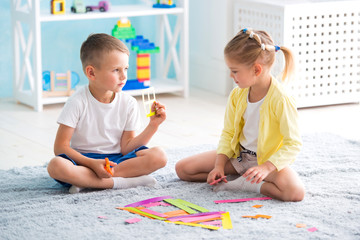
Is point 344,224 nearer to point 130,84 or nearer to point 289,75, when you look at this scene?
point 289,75

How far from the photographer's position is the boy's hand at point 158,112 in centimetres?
190

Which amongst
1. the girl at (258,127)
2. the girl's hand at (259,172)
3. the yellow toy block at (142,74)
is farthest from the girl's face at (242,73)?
the yellow toy block at (142,74)

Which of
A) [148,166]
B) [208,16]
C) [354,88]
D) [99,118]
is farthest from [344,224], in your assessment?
[208,16]

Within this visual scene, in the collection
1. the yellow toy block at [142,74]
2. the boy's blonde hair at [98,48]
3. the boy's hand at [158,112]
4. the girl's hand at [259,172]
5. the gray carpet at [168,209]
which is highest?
the boy's blonde hair at [98,48]

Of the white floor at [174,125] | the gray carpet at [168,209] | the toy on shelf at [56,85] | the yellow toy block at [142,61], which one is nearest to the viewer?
the gray carpet at [168,209]

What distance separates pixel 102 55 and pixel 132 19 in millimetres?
1822

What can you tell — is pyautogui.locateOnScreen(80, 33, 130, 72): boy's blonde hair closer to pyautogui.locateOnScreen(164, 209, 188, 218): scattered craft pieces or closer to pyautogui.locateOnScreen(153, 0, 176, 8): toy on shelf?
pyautogui.locateOnScreen(164, 209, 188, 218): scattered craft pieces

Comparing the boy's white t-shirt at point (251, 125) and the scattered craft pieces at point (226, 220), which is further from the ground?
the boy's white t-shirt at point (251, 125)

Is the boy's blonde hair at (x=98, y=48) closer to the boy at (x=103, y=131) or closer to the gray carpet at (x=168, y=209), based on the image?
the boy at (x=103, y=131)

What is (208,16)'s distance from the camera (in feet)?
11.7

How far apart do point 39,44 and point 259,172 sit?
1.60 meters

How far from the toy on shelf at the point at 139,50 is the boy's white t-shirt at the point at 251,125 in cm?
142

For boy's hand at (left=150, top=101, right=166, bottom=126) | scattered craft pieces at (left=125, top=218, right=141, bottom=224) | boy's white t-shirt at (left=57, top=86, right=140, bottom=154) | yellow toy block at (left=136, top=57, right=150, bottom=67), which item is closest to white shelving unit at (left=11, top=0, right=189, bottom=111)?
yellow toy block at (left=136, top=57, right=150, bottom=67)

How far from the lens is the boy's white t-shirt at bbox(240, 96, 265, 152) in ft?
6.04
